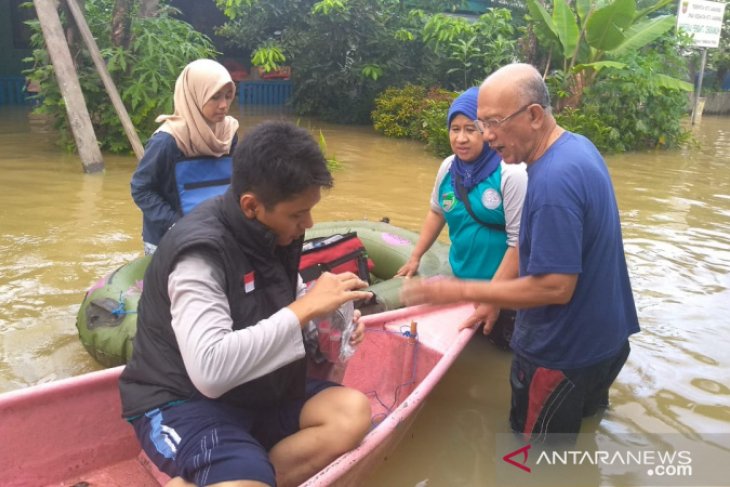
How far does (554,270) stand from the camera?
2.13 metres

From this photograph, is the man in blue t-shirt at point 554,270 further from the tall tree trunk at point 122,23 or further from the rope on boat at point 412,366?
the tall tree trunk at point 122,23

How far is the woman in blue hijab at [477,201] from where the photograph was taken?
3.00 meters

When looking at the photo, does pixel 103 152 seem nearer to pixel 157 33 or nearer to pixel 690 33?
pixel 157 33

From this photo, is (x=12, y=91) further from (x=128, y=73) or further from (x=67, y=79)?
(x=67, y=79)

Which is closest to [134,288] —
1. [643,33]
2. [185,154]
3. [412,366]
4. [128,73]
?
[185,154]

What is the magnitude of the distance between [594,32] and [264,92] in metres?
7.97

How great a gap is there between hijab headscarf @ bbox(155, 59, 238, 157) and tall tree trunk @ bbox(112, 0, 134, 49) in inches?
225

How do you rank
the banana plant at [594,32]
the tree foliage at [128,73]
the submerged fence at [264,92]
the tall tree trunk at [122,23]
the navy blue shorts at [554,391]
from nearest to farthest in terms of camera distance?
the navy blue shorts at [554,391] → the tree foliage at [128,73] → the tall tree trunk at [122,23] → the banana plant at [594,32] → the submerged fence at [264,92]

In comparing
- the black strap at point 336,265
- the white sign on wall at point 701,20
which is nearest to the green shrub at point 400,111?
the white sign on wall at point 701,20

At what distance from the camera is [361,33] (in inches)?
457

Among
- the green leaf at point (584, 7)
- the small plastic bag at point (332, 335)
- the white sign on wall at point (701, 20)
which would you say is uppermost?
the white sign on wall at point (701, 20)

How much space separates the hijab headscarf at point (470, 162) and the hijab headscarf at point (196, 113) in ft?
3.96

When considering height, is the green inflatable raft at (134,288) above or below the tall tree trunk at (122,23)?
below

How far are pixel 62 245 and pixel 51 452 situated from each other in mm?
3268
